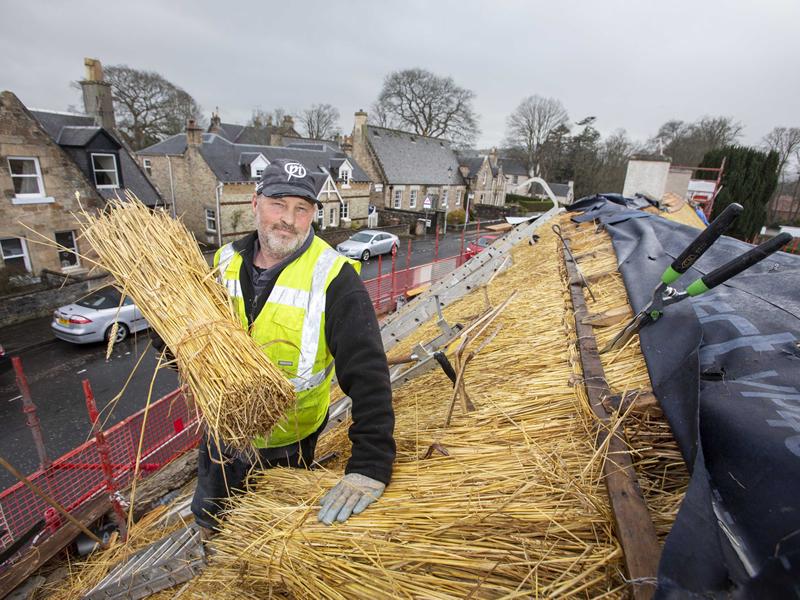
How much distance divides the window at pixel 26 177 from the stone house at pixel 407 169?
2011 cm

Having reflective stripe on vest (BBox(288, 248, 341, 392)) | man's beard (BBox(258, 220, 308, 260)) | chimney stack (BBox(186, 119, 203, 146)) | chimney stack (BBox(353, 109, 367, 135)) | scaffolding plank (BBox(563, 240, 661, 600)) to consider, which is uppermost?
chimney stack (BBox(353, 109, 367, 135))

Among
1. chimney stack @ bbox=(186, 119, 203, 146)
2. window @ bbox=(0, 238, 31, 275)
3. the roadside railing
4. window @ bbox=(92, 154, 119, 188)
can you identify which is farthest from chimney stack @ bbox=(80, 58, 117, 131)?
the roadside railing

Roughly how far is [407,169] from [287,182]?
34.1 m

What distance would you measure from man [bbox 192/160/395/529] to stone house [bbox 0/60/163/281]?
1216 centimetres

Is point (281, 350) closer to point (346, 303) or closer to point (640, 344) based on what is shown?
point (346, 303)

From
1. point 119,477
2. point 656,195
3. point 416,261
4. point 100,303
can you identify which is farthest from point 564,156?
point 119,477

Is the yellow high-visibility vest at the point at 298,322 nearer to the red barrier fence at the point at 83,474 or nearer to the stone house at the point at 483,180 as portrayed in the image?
the red barrier fence at the point at 83,474

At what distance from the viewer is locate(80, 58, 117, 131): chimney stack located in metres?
16.3

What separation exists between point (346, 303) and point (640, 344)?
1662mm

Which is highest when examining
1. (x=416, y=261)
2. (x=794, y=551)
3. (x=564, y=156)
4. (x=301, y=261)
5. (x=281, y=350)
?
(x=564, y=156)

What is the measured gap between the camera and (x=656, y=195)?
11906mm

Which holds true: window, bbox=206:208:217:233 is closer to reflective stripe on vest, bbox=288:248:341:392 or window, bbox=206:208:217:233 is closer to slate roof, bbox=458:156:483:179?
reflective stripe on vest, bbox=288:248:341:392

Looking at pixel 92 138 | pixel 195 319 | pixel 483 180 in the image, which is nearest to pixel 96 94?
pixel 92 138

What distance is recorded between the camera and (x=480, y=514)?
→ 1518 mm
